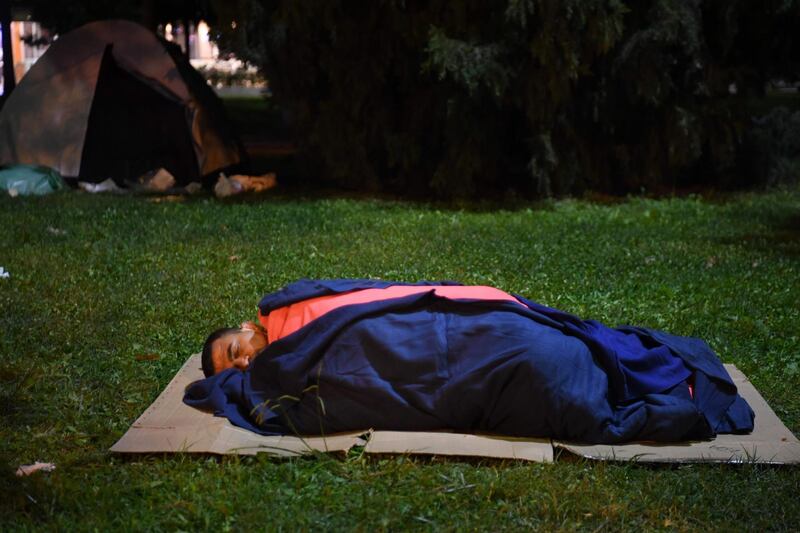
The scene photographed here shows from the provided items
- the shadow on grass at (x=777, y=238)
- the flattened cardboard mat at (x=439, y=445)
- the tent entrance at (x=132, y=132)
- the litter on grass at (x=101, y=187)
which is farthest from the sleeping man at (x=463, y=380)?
the tent entrance at (x=132, y=132)

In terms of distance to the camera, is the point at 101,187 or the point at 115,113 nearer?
the point at 101,187

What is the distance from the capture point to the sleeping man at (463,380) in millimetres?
4203

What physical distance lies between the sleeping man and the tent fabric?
825 centimetres

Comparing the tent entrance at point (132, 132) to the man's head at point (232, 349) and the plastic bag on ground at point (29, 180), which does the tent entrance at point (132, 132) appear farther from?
the man's head at point (232, 349)

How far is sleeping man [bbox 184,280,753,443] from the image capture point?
4203 mm

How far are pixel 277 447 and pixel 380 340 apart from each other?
0.59 m

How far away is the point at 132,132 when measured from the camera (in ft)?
42.5

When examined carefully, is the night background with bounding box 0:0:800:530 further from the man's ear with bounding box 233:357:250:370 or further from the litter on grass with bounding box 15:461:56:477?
the man's ear with bounding box 233:357:250:370

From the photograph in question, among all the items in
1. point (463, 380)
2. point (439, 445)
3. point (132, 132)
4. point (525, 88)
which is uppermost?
point (525, 88)

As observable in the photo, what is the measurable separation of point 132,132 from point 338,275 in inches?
259

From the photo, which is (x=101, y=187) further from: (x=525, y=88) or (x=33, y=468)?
(x=33, y=468)

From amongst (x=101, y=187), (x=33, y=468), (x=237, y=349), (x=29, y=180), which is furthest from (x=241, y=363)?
(x=101, y=187)

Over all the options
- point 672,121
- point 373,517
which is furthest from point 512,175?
point 373,517

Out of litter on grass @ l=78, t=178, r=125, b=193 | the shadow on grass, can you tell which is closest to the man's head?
the shadow on grass
